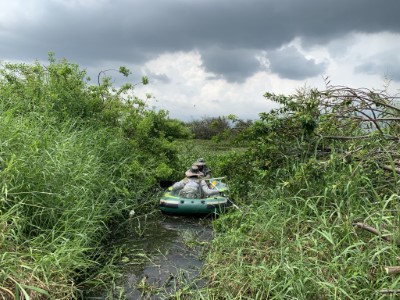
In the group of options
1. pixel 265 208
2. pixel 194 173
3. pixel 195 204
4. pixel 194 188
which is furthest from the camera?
pixel 194 173

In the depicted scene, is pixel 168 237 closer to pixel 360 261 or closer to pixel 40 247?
pixel 40 247

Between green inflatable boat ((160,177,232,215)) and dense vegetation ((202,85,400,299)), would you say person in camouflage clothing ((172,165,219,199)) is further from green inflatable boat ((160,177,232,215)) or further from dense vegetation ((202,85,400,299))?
dense vegetation ((202,85,400,299))

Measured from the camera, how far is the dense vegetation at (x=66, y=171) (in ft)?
12.3

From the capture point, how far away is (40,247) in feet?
12.8

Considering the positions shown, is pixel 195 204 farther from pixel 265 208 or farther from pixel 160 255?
pixel 265 208

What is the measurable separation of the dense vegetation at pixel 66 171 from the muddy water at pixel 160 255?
0.30 m

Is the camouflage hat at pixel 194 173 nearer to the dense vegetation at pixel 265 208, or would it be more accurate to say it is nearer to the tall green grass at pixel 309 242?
the dense vegetation at pixel 265 208

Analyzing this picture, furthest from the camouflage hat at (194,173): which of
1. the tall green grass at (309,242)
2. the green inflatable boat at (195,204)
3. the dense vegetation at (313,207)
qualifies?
the tall green grass at (309,242)

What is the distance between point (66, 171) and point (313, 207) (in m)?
2.99

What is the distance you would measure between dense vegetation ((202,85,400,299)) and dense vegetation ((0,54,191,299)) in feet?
4.70

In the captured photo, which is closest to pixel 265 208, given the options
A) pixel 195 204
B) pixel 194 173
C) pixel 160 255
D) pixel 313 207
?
pixel 313 207

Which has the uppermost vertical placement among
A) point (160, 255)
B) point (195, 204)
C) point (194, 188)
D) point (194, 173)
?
point (194, 173)

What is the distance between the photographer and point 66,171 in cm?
506

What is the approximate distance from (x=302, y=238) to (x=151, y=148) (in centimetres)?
485
